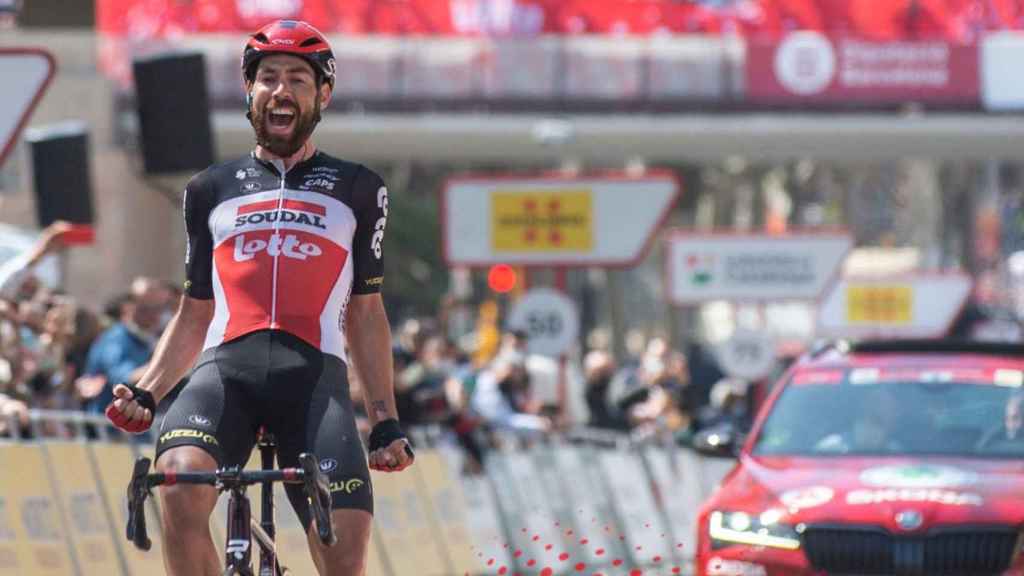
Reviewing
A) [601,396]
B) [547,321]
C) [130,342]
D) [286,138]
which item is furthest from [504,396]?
[286,138]

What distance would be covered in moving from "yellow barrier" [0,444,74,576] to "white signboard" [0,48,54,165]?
1184mm

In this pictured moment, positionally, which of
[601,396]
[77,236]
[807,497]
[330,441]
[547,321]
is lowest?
[601,396]

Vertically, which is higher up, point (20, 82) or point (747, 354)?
point (20, 82)

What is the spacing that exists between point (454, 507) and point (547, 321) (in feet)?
29.2

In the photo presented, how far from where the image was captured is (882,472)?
38.6ft

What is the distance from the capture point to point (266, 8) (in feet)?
164

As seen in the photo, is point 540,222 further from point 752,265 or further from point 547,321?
point 752,265

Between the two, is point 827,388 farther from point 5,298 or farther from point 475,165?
point 475,165

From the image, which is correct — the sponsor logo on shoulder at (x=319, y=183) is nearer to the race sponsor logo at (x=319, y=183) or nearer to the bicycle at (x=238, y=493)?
the race sponsor logo at (x=319, y=183)

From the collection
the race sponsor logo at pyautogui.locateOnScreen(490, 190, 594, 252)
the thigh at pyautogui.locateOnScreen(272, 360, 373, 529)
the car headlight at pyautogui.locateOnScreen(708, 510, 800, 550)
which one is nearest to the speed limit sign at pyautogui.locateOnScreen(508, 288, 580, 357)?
the race sponsor logo at pyautogui.locateOnScreen(490, 190, 594, 252)

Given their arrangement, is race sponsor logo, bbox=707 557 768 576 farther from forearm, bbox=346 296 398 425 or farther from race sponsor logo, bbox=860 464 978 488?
forearm, bbox=346 296 398 425

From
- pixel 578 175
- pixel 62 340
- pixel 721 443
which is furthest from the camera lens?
pixel 578 175

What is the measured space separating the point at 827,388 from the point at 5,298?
12.3 feet

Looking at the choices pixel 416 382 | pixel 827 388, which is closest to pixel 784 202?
pixel 416 382
